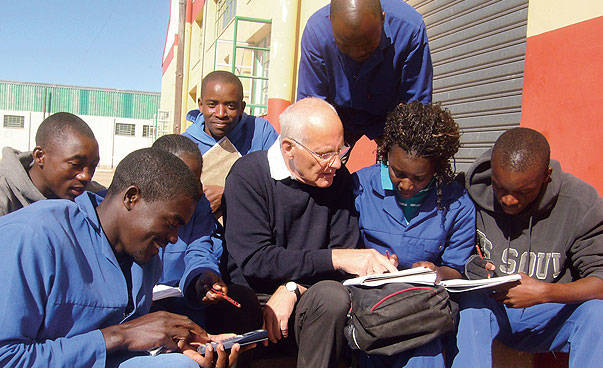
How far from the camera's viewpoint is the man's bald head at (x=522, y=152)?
8.23 feet

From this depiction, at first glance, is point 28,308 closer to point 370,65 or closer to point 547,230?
point 370,65

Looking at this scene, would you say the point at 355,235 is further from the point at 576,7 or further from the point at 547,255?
the point at 576,7

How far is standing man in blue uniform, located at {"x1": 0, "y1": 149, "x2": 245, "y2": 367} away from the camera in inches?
59.2

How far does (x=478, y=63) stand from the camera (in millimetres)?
4824

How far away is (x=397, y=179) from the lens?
2648mm

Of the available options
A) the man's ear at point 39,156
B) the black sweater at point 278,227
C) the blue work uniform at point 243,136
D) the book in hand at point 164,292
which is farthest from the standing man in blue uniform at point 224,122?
the book in hand at point 164,292

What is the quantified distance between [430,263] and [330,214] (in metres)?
0.58

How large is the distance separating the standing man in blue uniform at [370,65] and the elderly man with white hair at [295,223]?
0.59m

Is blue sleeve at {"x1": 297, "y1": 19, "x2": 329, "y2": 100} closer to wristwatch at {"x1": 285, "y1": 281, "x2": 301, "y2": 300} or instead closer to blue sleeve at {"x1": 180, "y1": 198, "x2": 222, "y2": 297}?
blue sleeve at {"x1": 180, "y1": 198, "x2": 222, "y2": 297}

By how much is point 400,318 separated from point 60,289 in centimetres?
130

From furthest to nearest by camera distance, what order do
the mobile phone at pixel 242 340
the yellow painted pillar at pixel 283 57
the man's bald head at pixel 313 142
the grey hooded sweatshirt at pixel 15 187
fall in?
the yellow painted pillar at pixel 283 57 → the grey hooded sweatshirt at pixel 15 187 → the man's bald head at pixel 313 142 → the mobile phone at pixel 242 340

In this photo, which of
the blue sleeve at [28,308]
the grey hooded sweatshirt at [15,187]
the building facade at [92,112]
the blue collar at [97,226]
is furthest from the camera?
the building facade at [92,112]

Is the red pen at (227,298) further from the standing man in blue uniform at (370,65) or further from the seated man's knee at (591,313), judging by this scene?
the seated man's knee at (591,313)

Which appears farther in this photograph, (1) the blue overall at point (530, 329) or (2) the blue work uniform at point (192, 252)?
(2) the blue work uniform at point (192, 252)
